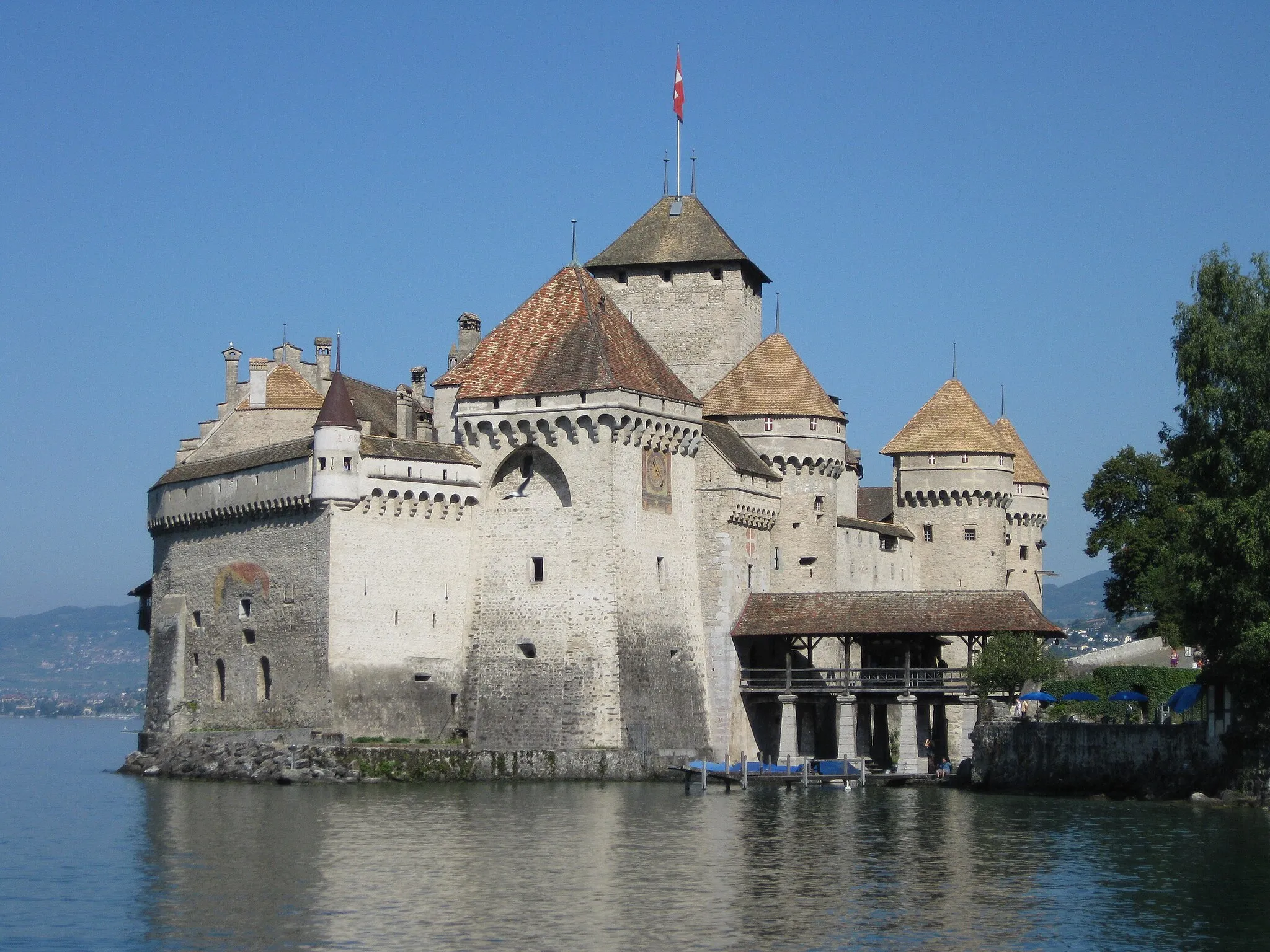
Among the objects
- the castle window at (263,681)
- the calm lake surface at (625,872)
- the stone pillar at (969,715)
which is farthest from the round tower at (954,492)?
the castle window at (263,681)

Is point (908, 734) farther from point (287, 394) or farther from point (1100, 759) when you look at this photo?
point (287, 394)

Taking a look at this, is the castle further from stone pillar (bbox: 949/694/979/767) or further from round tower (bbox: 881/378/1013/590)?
round tower (bbox: 881/378/1013/590)

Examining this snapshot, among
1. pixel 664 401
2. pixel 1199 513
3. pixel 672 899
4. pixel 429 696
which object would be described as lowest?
pixel 672 899

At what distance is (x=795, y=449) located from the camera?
5909cm

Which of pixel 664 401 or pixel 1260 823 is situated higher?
pixel 664 401

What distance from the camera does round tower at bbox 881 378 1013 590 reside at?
6775 cm

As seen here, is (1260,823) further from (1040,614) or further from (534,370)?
(534,370)

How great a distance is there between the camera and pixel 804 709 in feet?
187

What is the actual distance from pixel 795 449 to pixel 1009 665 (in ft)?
37.0

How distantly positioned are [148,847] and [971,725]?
22.1m

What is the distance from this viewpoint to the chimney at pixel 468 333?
59.4m

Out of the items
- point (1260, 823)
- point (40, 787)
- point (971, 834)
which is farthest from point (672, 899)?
point (40, 787)

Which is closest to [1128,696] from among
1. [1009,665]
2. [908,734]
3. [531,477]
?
[1009,665]

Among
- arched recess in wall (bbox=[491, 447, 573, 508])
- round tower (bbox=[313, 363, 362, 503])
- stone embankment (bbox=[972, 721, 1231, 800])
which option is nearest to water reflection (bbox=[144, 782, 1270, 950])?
stone embankment (bbox=[972, 721, 1231, 800])
